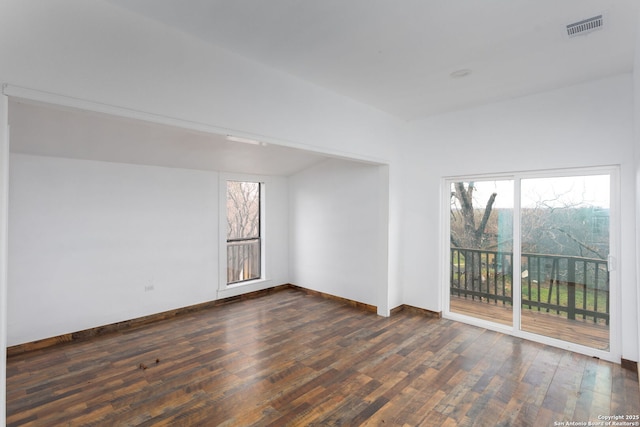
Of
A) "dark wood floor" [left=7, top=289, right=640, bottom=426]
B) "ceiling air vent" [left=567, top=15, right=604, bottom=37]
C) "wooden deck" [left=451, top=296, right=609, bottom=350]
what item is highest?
"ceiling air vent" [left=567, top=15, right=604, bottom=37]

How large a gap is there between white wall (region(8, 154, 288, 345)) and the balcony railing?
147 inches

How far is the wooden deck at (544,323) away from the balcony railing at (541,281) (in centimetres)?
6

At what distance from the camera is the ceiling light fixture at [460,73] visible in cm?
302

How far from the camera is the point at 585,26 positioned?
227 cm

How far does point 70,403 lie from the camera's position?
2.47 m

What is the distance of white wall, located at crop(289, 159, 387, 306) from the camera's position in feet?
15.5

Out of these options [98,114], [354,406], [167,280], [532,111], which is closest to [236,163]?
[167,280]

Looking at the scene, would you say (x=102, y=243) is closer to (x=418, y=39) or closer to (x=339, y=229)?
(x=339, y=229)

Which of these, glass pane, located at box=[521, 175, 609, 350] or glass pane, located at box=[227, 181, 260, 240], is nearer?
glass pane, located at box=[521, 175, 609, 350]

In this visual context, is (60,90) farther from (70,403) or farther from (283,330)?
(283,330)

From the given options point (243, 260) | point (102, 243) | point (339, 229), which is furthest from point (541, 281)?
point (102, 243)

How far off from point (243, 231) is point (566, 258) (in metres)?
4.56

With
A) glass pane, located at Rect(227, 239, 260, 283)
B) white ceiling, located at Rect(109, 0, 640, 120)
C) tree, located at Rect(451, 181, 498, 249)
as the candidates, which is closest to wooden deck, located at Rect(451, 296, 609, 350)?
tree, located at Rect(451, 181, 498, 249)

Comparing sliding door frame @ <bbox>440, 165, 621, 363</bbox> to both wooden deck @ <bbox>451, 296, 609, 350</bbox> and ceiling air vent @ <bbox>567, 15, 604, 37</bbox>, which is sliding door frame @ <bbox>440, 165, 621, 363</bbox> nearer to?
wooden deck @ <bbox>451, 296, 609, 350</bbox>
